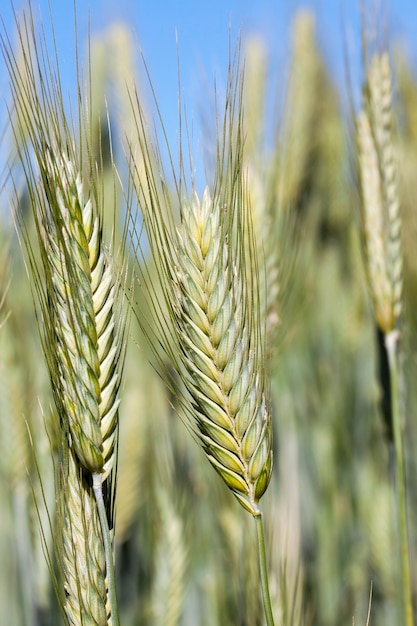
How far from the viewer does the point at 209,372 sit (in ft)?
2.05

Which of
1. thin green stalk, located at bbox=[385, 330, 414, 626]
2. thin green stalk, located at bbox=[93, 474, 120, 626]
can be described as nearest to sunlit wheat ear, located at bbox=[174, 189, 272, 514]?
thin green stalk, located at bbox=[93, 474, 120, 626]

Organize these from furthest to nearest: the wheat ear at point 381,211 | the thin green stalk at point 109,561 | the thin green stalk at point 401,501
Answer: the wheat ear at point 381,211, the thin green stalk at point 401,501, the thin green stalk at point 109,561

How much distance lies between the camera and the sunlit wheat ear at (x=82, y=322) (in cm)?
60

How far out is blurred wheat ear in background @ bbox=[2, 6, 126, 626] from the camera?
61 centimetres

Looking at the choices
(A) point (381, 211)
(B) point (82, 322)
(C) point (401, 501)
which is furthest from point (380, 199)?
(B) point (82, 322)

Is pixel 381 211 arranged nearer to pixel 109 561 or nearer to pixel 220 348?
pixel 220 348

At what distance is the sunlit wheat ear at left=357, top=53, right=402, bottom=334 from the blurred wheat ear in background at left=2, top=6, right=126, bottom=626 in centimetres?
46

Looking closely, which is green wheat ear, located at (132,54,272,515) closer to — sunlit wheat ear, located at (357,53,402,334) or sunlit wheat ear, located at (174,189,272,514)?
sunlit wheat ear, located at (174,189,272,514)

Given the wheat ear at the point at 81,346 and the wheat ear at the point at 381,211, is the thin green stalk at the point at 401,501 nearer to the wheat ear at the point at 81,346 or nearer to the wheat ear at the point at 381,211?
the wheat ear at the point at 381,211

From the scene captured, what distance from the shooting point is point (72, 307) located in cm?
61

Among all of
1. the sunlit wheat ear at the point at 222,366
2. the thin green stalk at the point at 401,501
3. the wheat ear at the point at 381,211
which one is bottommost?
the thin green stalk at the point at 401,501

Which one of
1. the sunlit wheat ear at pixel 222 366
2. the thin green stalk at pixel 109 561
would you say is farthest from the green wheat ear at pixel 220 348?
the thin green stalk at pixel 109 561

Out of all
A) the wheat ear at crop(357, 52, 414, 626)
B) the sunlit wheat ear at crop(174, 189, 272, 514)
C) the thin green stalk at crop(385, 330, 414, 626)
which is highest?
the wheat ear at crop(357, 52, 414, 626)

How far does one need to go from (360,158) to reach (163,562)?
2.30ft
